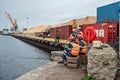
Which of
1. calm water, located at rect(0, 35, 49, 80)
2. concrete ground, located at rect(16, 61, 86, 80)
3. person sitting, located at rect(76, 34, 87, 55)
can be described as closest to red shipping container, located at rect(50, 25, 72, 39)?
calm water, located at rect(0, 35, 49, 80)

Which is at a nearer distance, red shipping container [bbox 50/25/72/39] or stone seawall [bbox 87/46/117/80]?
stone seawall [bbox 87/46/117/80]

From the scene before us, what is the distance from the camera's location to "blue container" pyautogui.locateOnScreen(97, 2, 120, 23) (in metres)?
23.0

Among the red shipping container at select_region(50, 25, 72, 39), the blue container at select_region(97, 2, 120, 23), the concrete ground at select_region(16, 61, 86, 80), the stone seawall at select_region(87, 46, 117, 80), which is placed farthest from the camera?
the red shipping container at select_region(50, 25, 72, 39)

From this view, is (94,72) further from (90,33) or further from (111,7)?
(111,7)

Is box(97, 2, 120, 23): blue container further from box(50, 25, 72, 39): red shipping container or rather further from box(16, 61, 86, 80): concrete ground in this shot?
box(16, 61, 86, 80): concrete ground

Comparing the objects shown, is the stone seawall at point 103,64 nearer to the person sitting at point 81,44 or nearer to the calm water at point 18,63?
the person sitting at point 81,44

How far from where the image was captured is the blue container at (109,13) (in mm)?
23028

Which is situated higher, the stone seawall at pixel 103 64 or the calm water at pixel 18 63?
the stone seawall at pixel 103 64

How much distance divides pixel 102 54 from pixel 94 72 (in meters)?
0.67

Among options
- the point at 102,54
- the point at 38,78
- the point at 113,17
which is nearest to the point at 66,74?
the point at 38,78

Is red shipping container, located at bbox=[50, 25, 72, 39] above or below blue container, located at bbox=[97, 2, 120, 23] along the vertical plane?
below

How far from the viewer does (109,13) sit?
24.7 metres

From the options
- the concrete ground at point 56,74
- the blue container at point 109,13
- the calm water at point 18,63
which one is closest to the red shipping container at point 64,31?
the calm water at point 18,63

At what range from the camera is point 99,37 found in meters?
23.0
